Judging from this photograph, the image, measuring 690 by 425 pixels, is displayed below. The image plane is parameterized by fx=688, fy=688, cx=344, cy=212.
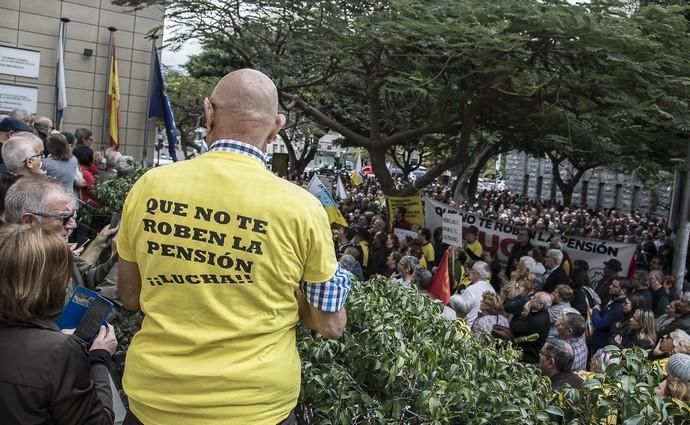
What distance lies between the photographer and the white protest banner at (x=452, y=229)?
10297 millimetres

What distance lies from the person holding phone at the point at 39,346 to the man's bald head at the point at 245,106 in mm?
642

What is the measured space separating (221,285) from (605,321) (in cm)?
664

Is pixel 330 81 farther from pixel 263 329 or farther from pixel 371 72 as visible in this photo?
pixel 263 329

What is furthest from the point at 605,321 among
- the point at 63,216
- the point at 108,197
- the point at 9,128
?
the point at 9,128

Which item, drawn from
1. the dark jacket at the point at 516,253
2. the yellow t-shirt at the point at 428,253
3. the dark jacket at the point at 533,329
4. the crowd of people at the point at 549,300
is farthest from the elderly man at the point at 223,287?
the dark jacket at the point at 516,253

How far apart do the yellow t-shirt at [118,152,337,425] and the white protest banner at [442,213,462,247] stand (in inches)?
333

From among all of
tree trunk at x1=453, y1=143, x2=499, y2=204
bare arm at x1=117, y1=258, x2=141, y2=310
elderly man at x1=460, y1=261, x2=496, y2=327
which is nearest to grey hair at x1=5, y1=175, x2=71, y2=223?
bare arm at x1=117, y1=258, x2=141, y2=310

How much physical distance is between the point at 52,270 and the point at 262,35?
1186 cm

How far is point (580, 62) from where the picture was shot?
10.6m

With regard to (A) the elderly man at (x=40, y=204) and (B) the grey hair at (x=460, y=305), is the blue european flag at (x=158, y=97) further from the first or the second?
(A) the elderly man at (x=40, y=204)

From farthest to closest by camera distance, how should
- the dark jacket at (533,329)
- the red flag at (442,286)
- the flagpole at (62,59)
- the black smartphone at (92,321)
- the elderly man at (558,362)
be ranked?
the flagpole at (62,59), the red flag at (442,286), the dark jacket at (533,329), the elderly man at (558,362), the black smartphone at (92,321)

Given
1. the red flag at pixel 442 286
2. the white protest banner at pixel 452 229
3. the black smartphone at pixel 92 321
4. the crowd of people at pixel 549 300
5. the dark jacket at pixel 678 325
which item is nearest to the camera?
the black smartphone at pixel 92 321

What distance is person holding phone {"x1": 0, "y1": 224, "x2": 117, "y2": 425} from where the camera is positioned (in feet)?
6.31

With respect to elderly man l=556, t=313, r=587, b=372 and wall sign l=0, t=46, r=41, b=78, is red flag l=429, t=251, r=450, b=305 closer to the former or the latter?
elderly man l=556, t=313, r=587, b=372
